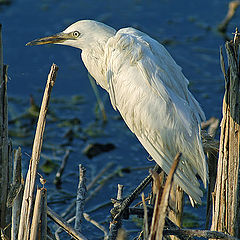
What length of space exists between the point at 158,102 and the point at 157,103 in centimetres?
1

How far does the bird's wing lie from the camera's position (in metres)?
3.78

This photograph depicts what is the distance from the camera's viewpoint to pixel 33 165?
285 centimetres

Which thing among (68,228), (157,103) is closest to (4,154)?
(68,228)

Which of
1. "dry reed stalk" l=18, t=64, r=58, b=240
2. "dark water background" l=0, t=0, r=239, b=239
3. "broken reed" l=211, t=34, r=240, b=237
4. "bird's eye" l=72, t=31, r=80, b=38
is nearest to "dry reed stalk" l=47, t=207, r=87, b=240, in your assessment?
"dry reed stalk" l=18, t=64, r=58, b=240

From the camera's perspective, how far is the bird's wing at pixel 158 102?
149 inches

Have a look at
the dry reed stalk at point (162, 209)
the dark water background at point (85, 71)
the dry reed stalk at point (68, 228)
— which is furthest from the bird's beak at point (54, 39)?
the dry reed stalk at point (162, 209)

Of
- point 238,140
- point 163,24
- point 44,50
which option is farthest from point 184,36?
point 238,140

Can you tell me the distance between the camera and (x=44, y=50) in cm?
759

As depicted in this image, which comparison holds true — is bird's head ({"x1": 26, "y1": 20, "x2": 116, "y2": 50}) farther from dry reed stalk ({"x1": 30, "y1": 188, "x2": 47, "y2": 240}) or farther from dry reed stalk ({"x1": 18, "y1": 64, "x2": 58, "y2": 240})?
dry reed stalk ({"x1": 30, "y1": 188, "x2": 47, "y2": 240})

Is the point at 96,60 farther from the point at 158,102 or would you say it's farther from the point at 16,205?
the point at 16,205

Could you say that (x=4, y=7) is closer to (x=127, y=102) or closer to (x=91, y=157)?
(x=91, y=157)

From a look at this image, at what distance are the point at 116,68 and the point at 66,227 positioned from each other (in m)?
1.25

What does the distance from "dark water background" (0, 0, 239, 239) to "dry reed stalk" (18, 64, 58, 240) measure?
1970 mm

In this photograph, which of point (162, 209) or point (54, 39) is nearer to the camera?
point (162, 209)
